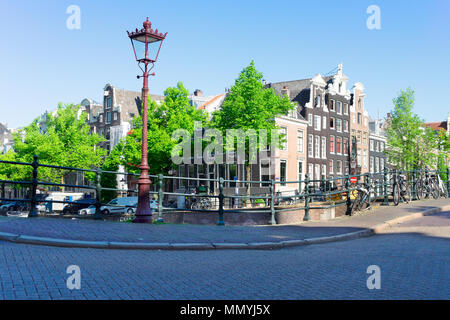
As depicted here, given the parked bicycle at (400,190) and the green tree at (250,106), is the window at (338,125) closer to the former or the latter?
the green tree at (250,106)

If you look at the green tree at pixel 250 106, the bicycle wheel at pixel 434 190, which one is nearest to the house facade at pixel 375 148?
the green tree at pixel 250 106

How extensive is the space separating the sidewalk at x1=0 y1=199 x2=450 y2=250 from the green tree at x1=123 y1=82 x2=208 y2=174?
26747 millimetres

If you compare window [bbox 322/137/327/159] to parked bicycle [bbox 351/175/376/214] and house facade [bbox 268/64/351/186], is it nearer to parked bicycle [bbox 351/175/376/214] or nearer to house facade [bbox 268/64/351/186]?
house facade [bbox 268/64/351/186]

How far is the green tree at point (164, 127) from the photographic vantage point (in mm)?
37188

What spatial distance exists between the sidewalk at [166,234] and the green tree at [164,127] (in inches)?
1053

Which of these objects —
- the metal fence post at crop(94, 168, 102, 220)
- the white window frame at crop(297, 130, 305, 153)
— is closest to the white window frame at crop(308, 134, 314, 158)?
the white window frame at crop(297, 130, 305, 153)

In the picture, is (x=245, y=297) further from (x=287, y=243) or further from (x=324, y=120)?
(x=324, y=120)

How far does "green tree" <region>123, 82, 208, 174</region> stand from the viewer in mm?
37188

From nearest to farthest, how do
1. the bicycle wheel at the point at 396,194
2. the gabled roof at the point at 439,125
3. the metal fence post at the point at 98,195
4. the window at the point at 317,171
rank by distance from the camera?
1. the metal fence post at the point at 98,195
2. the bicycle wheel at the point at 396,194
3. the window at the point at 317,171
4. the gabled roof at the point at 439,125

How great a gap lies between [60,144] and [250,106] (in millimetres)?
21110

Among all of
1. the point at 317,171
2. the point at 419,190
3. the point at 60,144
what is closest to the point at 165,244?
the point at 419,190

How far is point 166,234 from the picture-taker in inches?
348

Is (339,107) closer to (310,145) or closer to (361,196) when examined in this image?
(310,145)
